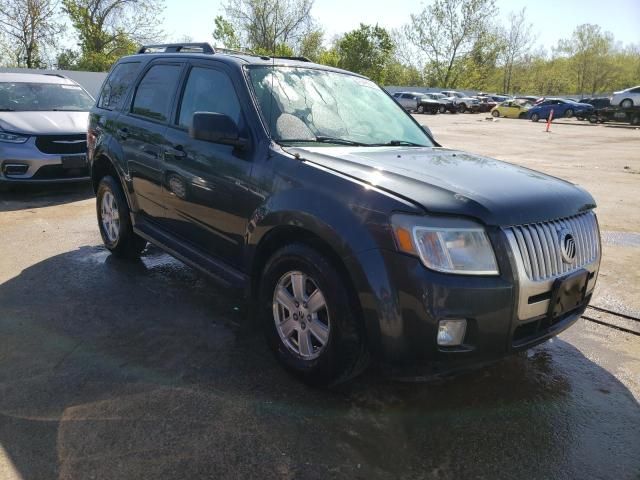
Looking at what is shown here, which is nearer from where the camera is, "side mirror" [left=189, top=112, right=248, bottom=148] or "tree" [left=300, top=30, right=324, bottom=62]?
"side mirror" [left=189, top=112, right=248, bottom=148]

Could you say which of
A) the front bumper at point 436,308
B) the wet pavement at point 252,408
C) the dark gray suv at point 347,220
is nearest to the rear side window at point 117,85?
the dark gray suv at point 347,220

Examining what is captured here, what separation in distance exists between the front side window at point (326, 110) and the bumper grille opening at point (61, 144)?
5514 mm

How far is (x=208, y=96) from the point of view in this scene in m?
3.81

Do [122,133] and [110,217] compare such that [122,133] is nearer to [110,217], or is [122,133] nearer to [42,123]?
[110,217]

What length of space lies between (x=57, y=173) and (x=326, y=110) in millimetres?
5911

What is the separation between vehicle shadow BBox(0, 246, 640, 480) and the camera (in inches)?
94.9

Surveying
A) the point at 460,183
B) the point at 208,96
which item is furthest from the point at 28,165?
the point at 460,183

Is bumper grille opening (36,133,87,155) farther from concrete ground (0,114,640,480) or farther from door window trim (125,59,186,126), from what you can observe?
concrete ground (0,114,640,480)

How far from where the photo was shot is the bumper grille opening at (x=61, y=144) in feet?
25.8

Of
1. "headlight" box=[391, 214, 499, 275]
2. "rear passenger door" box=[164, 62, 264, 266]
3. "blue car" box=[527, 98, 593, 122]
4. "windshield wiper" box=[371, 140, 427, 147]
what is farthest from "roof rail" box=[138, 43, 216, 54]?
"blue car" box=[527, 98, 593, 122]

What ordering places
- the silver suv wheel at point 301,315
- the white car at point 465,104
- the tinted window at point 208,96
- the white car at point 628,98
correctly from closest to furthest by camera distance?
the silver suv wheel at point 301,315
the tinted window at point 208,96
the white car at point 628,98
the white car at point 465,104

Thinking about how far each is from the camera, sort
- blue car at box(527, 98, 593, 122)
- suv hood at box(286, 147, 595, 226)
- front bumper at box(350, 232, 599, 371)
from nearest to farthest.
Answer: front bumper at box(350, 232, 599, 371) → suv hood at box(286, 147, 595, 226) → blue car at box(527, 98, 593, 122)

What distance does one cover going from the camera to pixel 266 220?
9.96 ft

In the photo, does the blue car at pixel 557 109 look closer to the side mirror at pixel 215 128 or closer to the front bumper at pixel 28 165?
the front bumper at pixel 28 165
